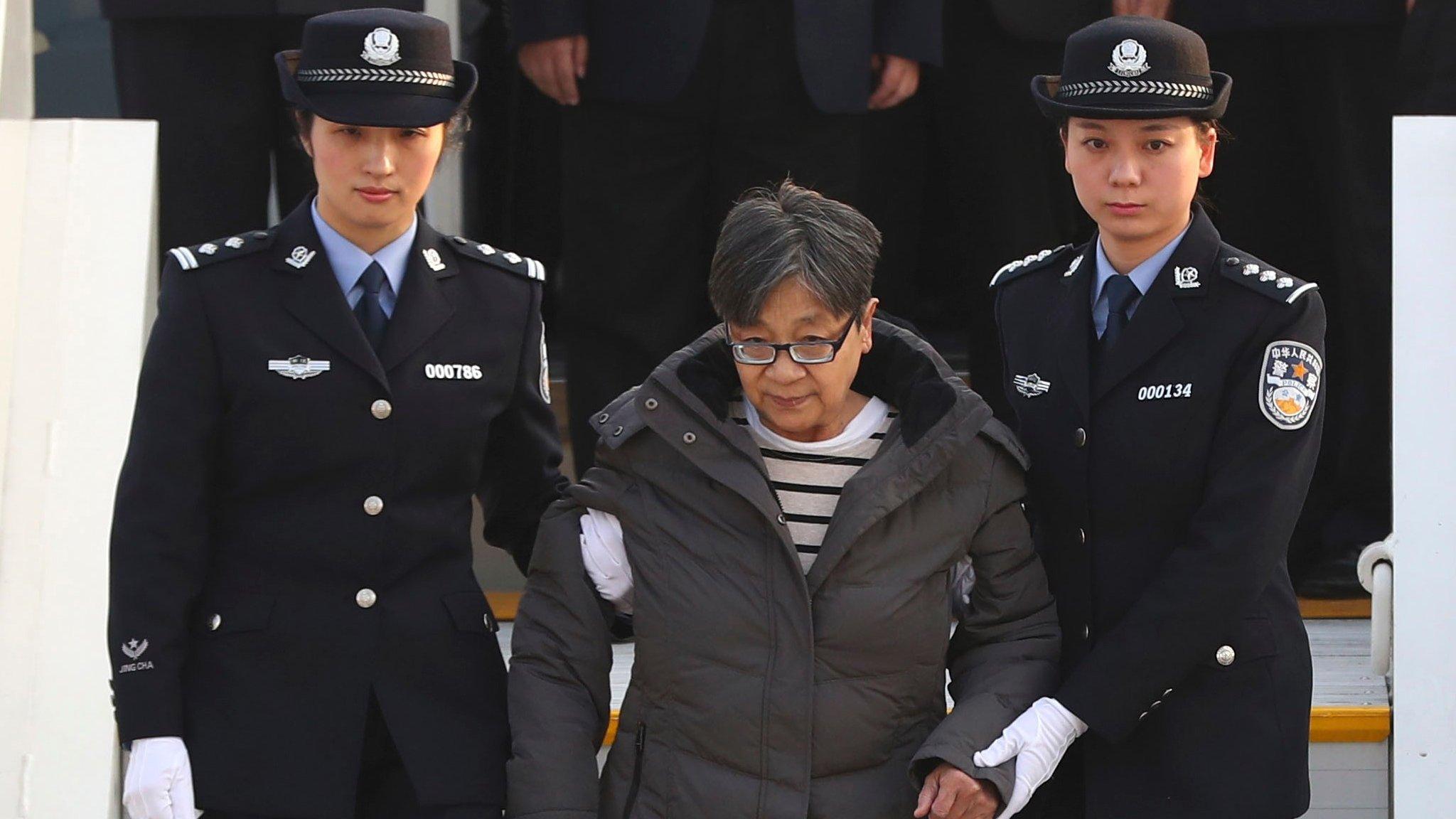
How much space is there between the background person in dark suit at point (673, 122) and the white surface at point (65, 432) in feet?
2.90

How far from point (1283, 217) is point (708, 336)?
211 centimetres

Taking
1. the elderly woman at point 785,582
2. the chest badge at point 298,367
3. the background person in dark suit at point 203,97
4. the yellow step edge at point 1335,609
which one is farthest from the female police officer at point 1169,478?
the background person in dark suit at point 203,97

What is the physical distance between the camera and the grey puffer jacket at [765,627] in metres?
2.61

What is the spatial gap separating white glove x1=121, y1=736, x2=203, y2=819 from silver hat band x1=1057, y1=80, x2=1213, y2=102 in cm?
146

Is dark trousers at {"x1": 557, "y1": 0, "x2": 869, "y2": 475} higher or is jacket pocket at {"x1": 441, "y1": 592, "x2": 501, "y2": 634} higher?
dark trousers at {"x1": 557, "y1": 0, "x2": 869, "y2": 475}

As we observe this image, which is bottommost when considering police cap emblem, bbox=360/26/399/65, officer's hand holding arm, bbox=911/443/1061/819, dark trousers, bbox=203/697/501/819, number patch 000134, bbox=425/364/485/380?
dark trousers, bbox=203/697/501/819

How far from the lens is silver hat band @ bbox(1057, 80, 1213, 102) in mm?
2754

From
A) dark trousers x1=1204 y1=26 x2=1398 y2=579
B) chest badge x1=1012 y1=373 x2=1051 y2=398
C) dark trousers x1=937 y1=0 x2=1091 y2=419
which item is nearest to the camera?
chest badge x1=1012 y1=373 x2=1051 y2=398

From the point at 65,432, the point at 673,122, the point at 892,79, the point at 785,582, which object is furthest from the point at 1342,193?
the point at 65,432

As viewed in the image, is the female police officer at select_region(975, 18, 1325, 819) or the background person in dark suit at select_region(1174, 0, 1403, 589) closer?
the female police officer at select_region(975, 18, 1325, 819)

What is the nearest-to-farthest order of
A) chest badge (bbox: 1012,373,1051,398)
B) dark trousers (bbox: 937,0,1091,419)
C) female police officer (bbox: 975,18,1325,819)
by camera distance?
female police officer (bbox: 975,18,1325,819) → chest badge (bbox: 1012,373,1051,398) → dark trousers (bbox: 937,0,1091,419)

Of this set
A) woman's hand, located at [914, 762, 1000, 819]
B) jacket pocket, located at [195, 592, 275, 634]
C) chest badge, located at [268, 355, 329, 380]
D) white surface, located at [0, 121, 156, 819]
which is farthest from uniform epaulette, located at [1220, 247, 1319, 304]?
white surface, located at [0, 121, 156, 819]

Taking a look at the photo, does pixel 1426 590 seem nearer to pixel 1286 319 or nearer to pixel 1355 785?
pixel 1355 785

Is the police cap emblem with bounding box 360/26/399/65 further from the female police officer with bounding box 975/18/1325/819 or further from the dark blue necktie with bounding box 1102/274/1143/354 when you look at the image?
the dark blue necktie with bounding box 1102/274/1143/354
